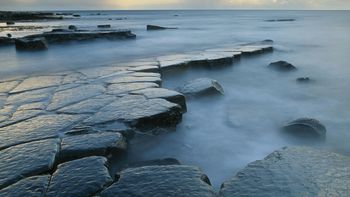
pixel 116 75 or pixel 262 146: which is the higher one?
pixel 116 75

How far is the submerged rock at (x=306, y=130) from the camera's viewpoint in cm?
304

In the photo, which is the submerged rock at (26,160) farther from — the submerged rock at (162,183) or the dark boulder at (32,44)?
the dark boulder at (32,44)

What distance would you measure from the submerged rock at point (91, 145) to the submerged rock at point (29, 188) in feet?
0.98

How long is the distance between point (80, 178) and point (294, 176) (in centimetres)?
125

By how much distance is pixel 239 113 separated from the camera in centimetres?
396

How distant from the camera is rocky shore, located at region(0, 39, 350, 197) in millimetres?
1717

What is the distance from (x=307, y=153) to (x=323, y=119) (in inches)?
76.9

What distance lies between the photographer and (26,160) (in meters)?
2.07

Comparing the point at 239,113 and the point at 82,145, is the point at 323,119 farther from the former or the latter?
the point at 82,145

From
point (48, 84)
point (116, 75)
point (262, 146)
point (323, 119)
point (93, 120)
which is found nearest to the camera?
point (93, 120)

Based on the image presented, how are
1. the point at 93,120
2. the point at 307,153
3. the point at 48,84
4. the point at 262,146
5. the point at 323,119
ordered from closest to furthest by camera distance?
the point at 307,153 < the point at 93,120 < the point at 262,146 < the point at 323,119 < the point at 48,84

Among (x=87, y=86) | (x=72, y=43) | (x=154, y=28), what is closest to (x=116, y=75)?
(x=87, y=86)

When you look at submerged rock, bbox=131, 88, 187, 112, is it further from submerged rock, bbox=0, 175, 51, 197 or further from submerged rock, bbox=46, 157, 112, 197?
submerged rock, bbox=0, 175, 51, 197

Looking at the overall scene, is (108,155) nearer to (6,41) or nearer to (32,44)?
(32,44)
